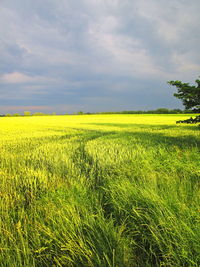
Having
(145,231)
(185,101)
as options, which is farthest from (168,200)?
(185,101)

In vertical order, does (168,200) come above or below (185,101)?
below

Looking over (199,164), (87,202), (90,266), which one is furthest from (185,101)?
(90,266)

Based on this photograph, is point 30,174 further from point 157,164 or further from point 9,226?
point 157,164

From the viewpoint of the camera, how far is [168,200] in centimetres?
181

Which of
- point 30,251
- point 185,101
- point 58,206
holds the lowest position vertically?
point 30,251

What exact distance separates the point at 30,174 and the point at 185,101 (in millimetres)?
5847

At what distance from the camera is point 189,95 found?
18.0 ft

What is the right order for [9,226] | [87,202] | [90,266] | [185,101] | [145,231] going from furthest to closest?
[185,101] → [87,202] → [9,226] → [145,231] → [90,266]

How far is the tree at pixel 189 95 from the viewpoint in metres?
5.58

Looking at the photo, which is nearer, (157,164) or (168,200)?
(168,200)

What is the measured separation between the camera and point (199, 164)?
3.39 metres

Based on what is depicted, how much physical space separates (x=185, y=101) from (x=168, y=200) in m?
5.24

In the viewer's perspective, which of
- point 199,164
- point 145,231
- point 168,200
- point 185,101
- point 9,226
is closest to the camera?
point 145,231

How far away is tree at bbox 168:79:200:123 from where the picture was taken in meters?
5.58
